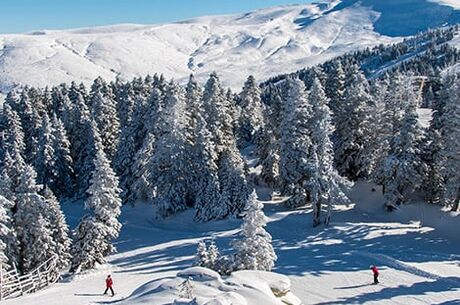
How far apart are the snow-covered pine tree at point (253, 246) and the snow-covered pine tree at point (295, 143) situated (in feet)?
88.9

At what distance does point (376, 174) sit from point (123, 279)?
1239 inches

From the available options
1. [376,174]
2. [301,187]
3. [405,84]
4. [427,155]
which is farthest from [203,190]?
[405,84]

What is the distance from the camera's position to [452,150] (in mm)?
51406

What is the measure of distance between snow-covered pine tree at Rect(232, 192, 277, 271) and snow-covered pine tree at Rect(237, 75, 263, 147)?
193ft

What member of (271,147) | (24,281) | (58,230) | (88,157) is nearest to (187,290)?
(24,281)

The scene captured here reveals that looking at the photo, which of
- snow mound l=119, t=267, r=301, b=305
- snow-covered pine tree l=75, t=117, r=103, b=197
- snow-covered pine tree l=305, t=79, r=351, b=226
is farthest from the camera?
snow-covered pine tree l=75, t=117, r=103, b=197

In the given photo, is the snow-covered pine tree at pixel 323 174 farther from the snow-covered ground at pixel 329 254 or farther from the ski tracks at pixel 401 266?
the ski tracks at pixel 401 266

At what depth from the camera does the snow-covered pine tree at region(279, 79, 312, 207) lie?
193ft

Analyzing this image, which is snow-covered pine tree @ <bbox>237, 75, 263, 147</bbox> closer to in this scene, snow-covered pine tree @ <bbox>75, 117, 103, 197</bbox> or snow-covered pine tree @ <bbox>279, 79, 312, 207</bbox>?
snow-covered pine tree @ <bbox>75, 117, 103, 197</bbox>

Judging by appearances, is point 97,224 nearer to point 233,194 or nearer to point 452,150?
point 233,194

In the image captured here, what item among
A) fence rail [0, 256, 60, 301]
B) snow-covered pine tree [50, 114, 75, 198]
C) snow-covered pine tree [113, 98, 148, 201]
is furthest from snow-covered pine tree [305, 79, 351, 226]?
snow-covered pine tree [50, 114, 75, 198]

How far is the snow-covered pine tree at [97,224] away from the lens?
44625 millimetres

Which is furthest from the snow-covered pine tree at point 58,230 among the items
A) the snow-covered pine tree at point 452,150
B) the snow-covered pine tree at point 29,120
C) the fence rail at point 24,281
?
the snow-covered pine tree at point 452,150

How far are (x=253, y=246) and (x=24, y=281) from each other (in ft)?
49.3
